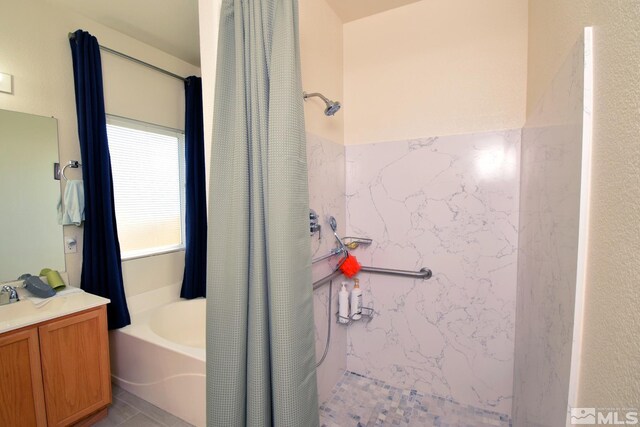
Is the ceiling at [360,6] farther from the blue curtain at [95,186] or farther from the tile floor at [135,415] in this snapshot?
the tile floor at [135,415]

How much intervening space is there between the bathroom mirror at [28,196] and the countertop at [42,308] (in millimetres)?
212

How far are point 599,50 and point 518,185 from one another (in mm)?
1149

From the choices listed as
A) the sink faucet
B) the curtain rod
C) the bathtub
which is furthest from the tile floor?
the curtain rod

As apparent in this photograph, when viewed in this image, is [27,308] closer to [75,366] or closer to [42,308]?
[42,308]

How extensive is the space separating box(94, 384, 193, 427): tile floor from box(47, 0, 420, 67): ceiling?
2.69 metres

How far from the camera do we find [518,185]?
1503mm

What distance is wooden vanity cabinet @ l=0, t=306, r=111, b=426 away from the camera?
1.26 meters

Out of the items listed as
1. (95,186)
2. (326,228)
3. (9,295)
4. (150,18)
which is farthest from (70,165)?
(326,228)

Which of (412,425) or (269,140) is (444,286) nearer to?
(412,425)

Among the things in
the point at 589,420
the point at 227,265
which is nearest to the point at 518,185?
the point at 589,420

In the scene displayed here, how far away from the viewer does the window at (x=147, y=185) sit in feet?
6.98

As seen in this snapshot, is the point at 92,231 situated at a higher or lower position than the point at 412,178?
lower

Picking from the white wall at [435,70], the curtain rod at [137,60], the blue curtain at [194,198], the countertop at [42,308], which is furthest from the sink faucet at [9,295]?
the white wall at [435,70]

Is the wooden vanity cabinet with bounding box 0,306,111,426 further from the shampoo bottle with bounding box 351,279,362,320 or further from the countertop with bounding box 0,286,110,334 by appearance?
the shampoo bottle with bounding box 351,279,362,320
